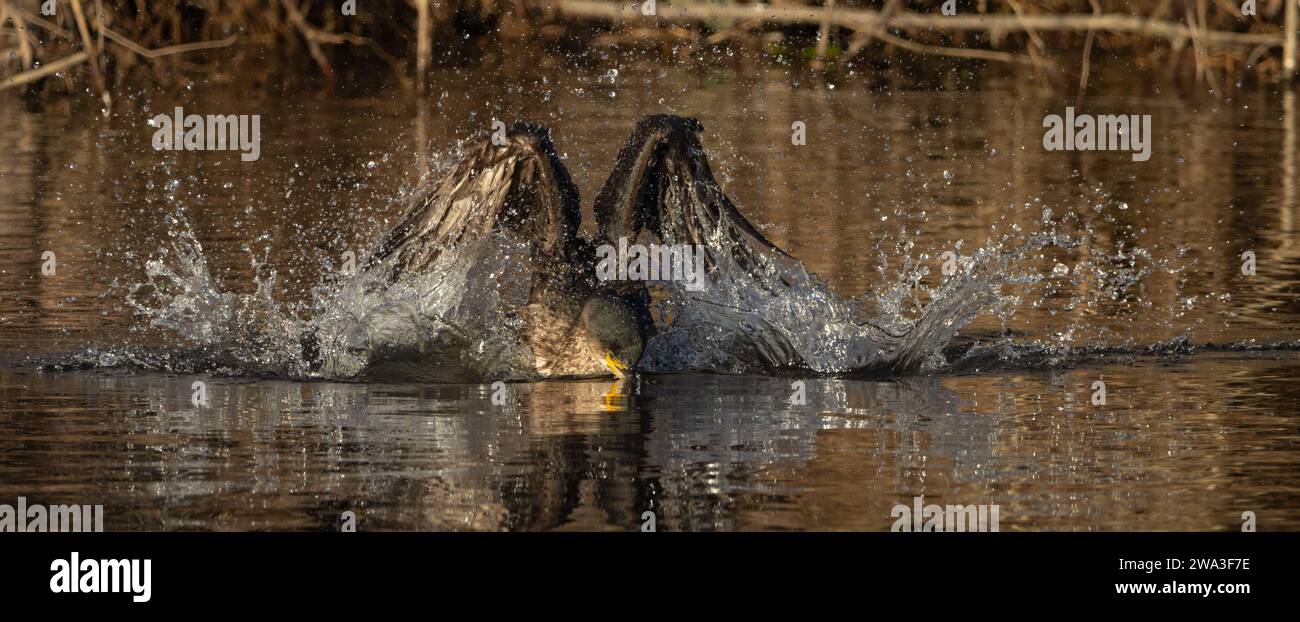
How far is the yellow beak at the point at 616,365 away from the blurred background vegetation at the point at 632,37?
12.6 m

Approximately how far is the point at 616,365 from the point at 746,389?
0.65 m

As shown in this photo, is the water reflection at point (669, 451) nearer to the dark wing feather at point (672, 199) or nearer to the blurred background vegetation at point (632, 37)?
the dark wing feather at point (672, 199)

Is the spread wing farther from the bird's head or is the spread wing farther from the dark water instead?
the dark water

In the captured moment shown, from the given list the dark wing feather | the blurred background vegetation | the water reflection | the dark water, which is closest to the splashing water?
the dark wing feather

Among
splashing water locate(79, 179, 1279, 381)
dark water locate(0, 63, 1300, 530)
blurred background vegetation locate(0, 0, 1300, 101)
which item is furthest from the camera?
blurred background vegetation locate(0, 0, 1300, 101)

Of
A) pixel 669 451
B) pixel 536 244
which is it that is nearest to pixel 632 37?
pixel 536 244

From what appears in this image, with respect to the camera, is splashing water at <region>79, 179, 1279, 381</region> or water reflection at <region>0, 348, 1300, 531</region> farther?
splashing water at <region>79, 179, 1279, 381</region>

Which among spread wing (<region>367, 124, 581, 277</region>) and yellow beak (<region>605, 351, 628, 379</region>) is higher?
spread wing (<region>367, 124, 581, 277</region>)

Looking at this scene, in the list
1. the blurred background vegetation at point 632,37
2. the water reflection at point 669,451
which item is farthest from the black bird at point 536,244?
the blurred background vegetation at point 632,37

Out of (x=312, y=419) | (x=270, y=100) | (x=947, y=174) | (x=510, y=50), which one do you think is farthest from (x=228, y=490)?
(x=510, y=50)

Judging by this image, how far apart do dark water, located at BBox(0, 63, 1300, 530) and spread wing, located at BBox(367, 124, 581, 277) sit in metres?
0.83

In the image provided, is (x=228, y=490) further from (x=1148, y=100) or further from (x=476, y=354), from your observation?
(x=1148, y=100)

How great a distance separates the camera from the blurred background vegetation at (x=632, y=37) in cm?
2317

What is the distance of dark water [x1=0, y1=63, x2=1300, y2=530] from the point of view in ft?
24.1
